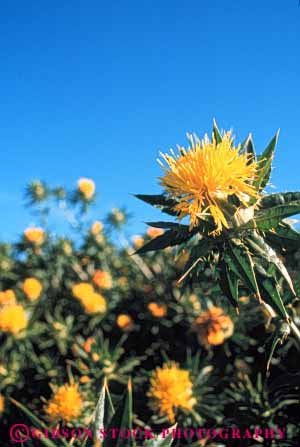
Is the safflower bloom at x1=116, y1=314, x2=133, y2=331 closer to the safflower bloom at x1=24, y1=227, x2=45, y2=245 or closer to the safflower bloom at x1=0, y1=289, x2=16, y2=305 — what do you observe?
the safflower bloom at x1=0, y1=289, x2=16, y2=305

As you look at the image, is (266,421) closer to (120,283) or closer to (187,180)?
(187,180)

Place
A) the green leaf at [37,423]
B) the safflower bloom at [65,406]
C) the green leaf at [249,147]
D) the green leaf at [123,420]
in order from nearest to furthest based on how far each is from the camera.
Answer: the green leaf at [123,420] → the green leaf at [37,423] → the green leaf at [249,147] → the safflower bloom at [65,406]

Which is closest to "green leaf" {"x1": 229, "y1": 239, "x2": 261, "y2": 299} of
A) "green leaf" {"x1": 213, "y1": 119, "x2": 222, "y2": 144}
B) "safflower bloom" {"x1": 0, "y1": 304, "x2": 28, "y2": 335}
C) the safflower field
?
the safflower field

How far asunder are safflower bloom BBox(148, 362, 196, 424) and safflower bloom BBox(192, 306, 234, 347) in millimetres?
311

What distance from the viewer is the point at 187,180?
54.5 inches

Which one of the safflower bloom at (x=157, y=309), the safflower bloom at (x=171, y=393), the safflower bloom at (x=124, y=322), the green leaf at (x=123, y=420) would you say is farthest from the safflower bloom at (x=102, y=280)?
the green leaf at (x=123, y=420)

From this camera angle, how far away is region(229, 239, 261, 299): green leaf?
1.22 meters

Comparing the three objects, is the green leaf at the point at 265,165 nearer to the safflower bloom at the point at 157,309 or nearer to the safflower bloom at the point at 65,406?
the safflower bloom at the point at 65,406

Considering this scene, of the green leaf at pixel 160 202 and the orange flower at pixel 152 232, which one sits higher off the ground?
the orange flower at pixel 152 232

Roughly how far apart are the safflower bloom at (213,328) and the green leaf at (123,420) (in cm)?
188

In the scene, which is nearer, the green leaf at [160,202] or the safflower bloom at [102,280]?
the green leaf at [160,202]

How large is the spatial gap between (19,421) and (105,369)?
28.9 inches

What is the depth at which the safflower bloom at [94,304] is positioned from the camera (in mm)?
3426

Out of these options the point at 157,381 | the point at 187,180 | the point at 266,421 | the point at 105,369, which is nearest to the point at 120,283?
the point at 105,369
